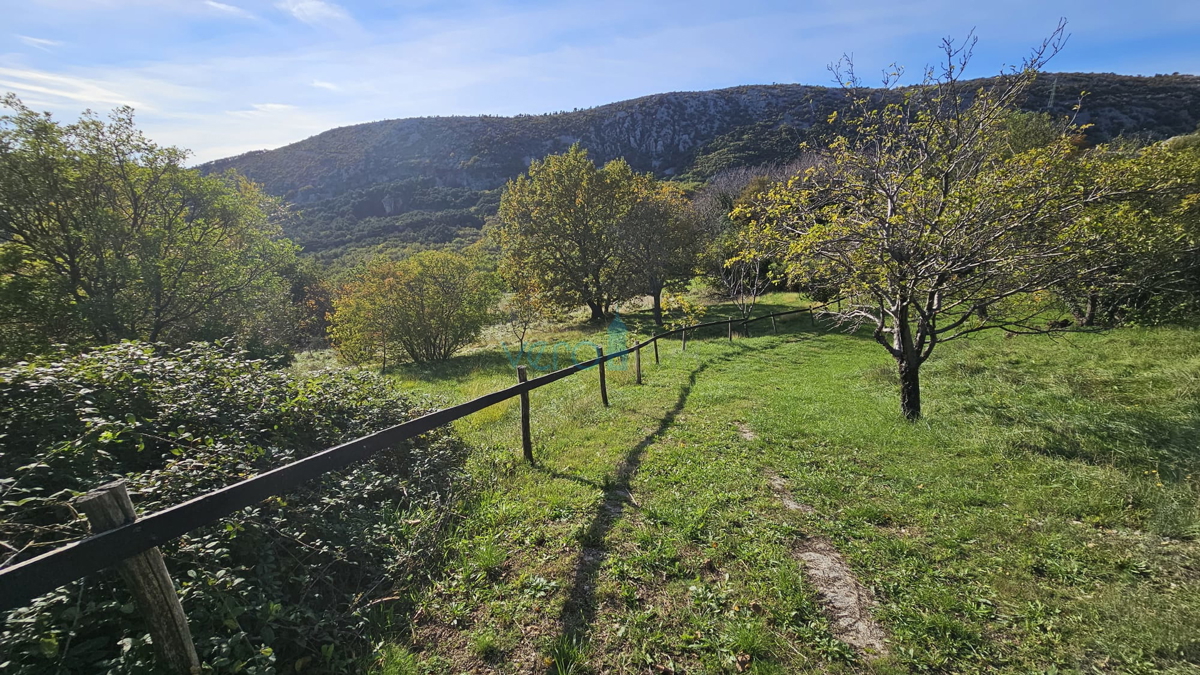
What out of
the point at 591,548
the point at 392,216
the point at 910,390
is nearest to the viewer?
the point at 591,548

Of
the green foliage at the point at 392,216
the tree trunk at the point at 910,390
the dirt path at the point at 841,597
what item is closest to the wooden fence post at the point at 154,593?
the dirt path at the point at 841,597

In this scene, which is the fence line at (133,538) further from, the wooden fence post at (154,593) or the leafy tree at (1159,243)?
the leafy tree at (1159,243)

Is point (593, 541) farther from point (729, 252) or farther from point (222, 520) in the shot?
point (729, 252)

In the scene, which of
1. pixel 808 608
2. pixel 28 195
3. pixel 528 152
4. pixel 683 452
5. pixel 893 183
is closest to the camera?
pixel 808 608

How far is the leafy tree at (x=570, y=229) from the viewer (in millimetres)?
26078

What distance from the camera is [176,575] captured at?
105 inches

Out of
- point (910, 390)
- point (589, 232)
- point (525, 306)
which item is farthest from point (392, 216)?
point (910, 390)

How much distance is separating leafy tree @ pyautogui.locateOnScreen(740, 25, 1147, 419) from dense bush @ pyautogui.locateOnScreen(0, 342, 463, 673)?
22.1 ft

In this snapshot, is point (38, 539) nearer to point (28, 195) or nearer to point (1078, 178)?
point (1078, 178)

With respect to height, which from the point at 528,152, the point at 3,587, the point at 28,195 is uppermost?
the point at 528,152

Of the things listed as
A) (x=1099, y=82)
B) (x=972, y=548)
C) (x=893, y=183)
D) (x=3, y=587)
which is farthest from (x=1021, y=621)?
(x=1099, y=82)

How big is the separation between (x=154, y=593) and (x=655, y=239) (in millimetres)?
23480

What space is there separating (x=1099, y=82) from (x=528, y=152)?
112m

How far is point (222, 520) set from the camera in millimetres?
3045
